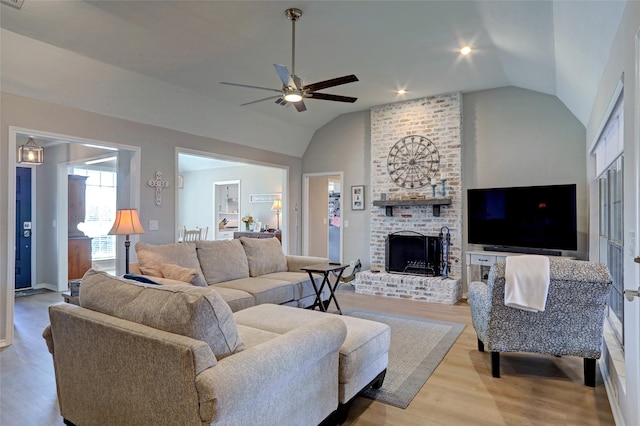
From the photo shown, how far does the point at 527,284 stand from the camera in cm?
254

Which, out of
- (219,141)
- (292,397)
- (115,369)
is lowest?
(292,397)

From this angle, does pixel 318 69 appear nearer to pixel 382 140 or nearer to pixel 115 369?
pixel 382 140

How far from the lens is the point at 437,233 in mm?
5738

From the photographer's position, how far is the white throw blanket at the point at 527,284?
252 centimetres

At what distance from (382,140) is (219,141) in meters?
2.73

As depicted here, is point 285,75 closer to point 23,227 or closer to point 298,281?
point 298,281

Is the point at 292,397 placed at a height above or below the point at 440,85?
below

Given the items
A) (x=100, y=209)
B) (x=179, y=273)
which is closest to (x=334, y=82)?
(x=179, y=273)

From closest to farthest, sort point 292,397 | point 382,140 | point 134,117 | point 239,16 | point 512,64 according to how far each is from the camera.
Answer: point 292,397 < point 239,16 < point 512,64 < point 134,117 < point 382,140

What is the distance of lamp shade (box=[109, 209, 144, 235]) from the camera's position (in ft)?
12.8

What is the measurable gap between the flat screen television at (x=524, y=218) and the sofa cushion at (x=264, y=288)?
116 inches

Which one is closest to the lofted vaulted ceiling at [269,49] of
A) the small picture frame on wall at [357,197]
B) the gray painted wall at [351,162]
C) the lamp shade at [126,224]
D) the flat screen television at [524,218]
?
the flat screen television at [524,218]

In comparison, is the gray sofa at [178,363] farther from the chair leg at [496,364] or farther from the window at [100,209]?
the window at [100,209]

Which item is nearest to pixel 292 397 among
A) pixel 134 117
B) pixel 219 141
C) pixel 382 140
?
pixel 134 117
